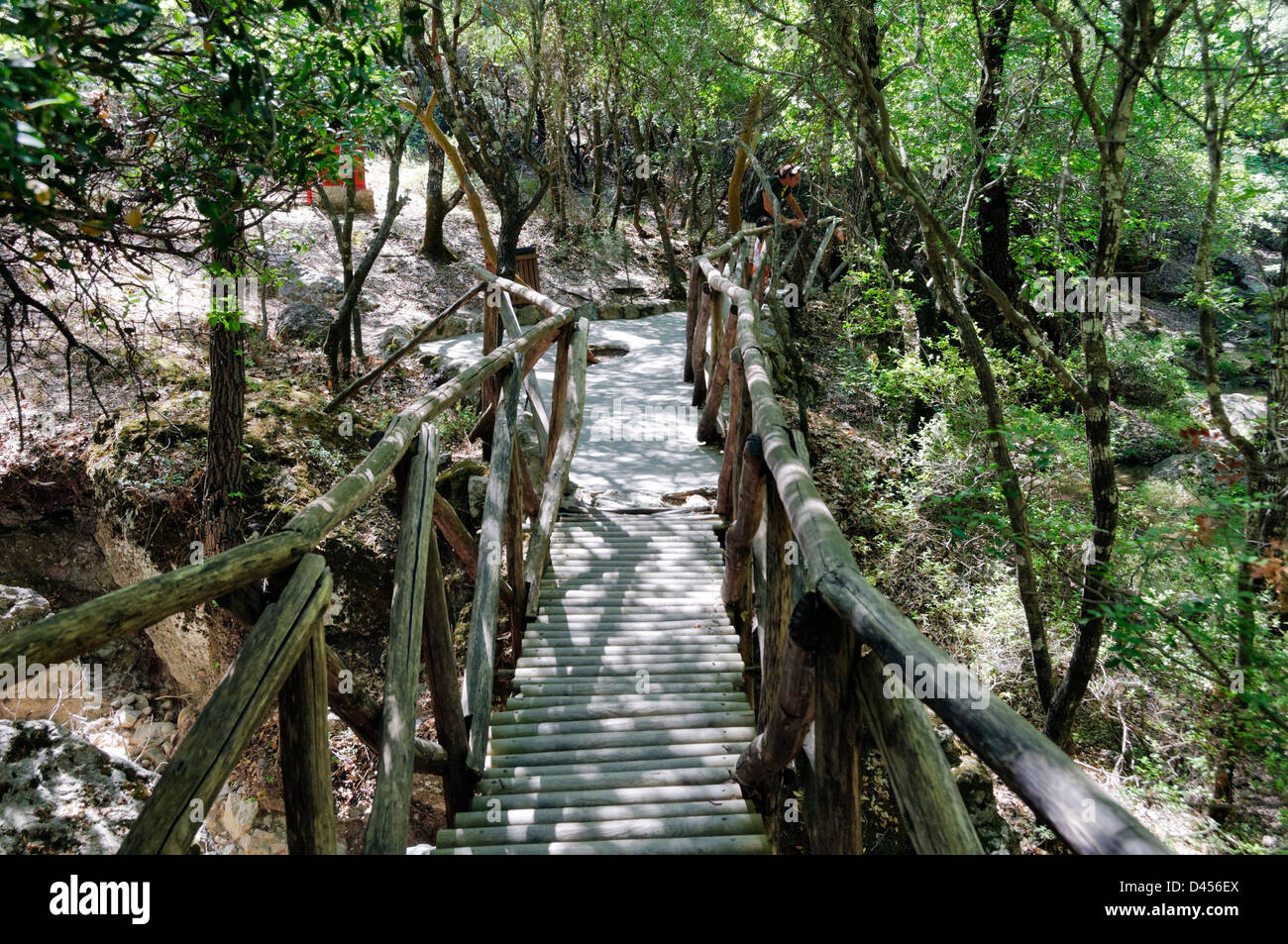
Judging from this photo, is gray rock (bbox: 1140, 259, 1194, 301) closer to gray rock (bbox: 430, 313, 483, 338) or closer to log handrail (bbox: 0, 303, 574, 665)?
gray rock (bbox: 430, 313, 483, 338)

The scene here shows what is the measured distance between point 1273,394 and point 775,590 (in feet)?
17.6

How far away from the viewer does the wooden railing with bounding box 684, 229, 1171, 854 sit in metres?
1.13

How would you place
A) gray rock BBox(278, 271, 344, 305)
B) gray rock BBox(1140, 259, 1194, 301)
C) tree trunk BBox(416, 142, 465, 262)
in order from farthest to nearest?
gray rock BBox(1140, 259, 1194, 301)
tree trunk BBox(416, 142, 465, 262)
gray rock BBox(278, 271, 344, 305)

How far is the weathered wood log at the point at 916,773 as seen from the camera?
4.54 ft

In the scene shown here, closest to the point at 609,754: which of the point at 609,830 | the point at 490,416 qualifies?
the point at 609,830

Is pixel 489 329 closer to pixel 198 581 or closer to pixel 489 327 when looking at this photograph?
pixel 489 327

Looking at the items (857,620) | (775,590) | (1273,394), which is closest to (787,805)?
(775,590)

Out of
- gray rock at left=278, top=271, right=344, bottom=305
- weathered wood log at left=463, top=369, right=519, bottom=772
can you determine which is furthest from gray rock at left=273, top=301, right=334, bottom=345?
weathered wood log at left=463, top=369, right=519, bottom=772

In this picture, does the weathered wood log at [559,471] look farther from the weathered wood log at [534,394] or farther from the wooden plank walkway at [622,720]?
the weathered wood log at [534,394]

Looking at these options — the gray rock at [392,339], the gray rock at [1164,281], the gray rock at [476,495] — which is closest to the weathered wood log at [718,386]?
the gray rock at [476,495]

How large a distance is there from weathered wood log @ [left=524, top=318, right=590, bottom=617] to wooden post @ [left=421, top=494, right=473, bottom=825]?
4.72 ft

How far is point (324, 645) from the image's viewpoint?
2.06 m
